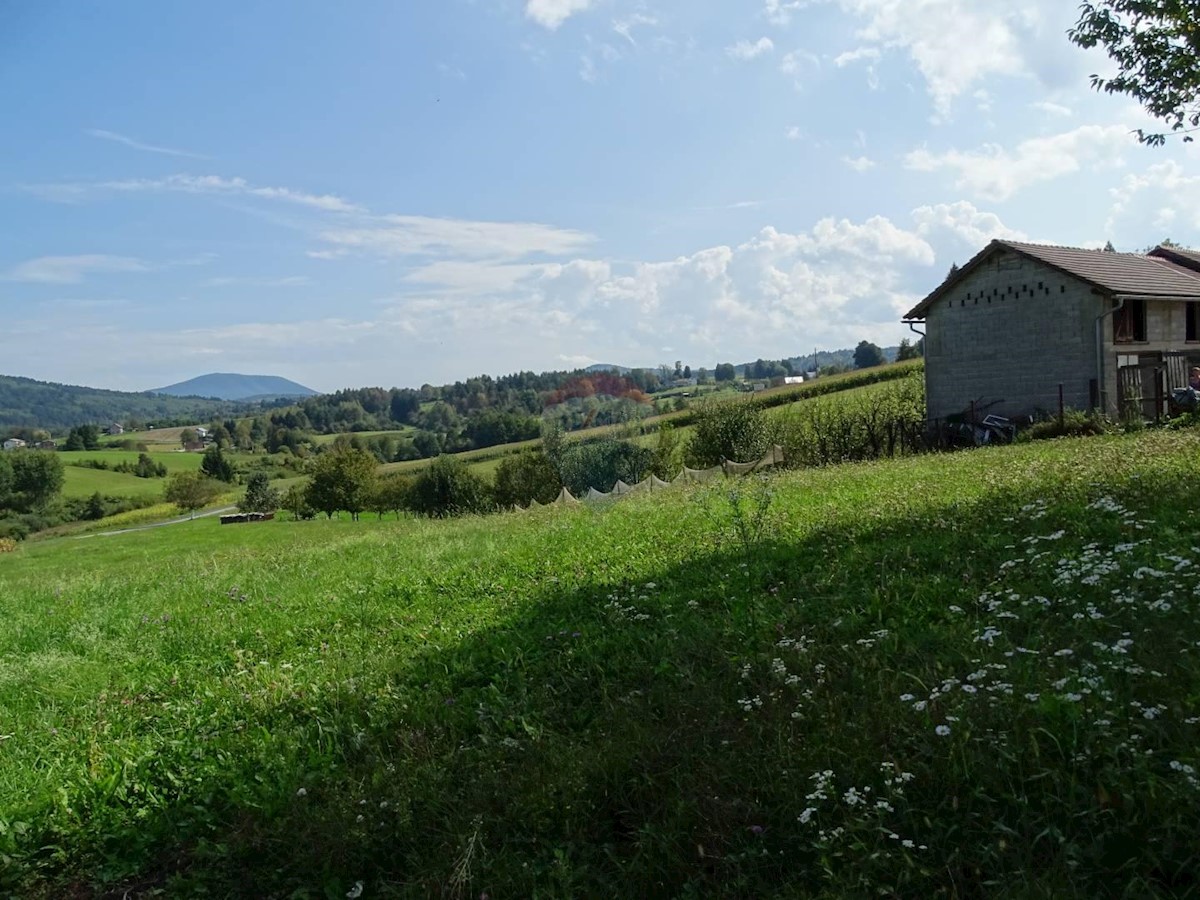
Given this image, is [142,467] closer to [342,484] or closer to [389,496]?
[342,484]

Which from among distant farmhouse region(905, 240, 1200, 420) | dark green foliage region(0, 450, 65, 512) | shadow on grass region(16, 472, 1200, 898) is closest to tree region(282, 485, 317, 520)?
dark green foliage region(0, 450, 65, 512)

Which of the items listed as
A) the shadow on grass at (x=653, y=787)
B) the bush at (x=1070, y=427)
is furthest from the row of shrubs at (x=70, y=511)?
the shadow on grass at (x=653, y=787)

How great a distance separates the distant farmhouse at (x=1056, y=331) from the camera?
80.3 feet

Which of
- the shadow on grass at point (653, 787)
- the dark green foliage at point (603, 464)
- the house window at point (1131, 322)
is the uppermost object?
the house window at point (1131, 322)

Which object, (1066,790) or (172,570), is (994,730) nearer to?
(1066,790)

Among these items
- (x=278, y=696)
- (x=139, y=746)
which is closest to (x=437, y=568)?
(x=278, y=696)

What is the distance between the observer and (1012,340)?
26594mm

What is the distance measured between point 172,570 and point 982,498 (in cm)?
1135

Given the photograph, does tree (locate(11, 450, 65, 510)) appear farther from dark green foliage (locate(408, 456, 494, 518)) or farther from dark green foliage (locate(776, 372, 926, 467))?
dark green foliage (locate(776, 372, 926, 467))

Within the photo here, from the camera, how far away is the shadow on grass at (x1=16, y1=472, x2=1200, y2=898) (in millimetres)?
2766

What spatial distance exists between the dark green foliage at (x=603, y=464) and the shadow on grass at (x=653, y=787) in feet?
87.8

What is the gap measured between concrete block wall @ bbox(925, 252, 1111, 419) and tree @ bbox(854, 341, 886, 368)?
52.9 m

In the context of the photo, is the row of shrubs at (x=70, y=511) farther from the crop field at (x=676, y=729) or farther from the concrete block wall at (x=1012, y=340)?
the crop field at (x=676, y=729)

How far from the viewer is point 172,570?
39.9 feet
